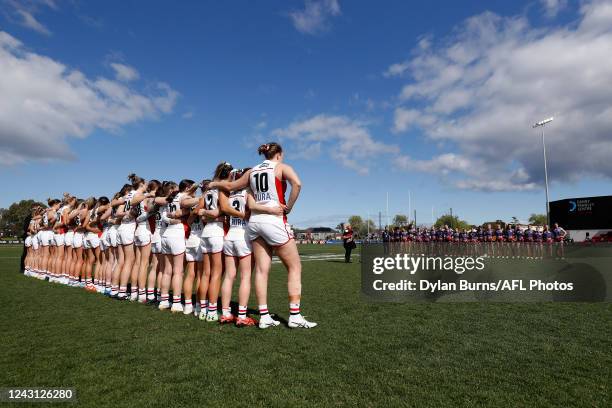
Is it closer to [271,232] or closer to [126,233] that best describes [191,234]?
[126,233]

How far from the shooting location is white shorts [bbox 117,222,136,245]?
7.64 m

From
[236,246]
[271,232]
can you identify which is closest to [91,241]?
[236,246]

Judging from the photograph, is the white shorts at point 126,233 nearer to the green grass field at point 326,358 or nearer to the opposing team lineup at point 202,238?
the opposing team lineup at point 202,238

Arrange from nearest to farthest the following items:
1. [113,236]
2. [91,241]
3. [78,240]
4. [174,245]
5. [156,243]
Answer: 1. [174,245]
2. [156,243]
3. [113,236]
4. [91,241]
5. [78,240]

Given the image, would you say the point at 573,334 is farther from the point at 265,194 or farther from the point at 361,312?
the point at 265,194

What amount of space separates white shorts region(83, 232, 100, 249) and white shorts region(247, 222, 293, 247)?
6.42 metres

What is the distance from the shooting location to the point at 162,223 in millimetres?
6680

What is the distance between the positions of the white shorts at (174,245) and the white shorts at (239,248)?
131 cm

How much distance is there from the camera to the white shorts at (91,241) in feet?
31.4

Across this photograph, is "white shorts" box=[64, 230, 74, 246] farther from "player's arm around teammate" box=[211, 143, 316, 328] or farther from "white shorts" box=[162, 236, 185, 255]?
"player's arm around teammate" box=[211, 143, 316, 328]

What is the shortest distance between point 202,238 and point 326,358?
2.99 meters

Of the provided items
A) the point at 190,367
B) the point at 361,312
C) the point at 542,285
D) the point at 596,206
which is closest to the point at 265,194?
the point at 190,367

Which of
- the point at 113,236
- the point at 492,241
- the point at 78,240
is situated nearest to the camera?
the point at 113,236

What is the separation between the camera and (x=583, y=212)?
31.7m
